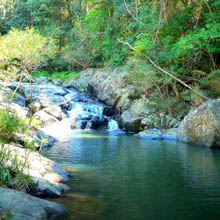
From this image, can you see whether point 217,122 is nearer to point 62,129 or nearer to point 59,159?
point 59,159

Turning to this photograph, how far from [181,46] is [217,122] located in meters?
4.18

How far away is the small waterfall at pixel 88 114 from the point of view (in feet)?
62.7

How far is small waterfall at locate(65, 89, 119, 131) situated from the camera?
19.1m

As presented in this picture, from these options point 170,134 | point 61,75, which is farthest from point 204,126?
point 61,75

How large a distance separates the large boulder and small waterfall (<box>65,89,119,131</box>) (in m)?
6.45

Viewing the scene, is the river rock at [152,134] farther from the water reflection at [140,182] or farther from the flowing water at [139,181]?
the water reflection at [140,182]

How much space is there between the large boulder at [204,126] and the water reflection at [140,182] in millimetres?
1057

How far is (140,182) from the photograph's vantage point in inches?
263

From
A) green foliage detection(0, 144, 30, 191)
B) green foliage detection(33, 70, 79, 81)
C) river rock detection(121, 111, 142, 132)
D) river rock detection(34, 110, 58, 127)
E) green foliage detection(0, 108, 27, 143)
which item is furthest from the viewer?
green foliage detection(33, 70, 79, 81)

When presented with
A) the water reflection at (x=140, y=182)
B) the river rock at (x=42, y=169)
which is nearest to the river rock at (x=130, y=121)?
the water reflection at (x=140, y=182)

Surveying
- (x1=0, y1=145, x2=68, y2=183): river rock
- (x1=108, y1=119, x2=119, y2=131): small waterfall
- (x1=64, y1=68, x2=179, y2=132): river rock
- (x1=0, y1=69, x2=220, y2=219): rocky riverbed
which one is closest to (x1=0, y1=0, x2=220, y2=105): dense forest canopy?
(x1=64, y1=68, x2=179, y2=132): river rock

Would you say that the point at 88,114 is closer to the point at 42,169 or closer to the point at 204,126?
the point at 204,126

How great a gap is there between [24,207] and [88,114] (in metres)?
16.0

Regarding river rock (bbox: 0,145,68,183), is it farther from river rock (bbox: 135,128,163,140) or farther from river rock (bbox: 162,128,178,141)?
river rock (bbox: 162,128,178,141)
